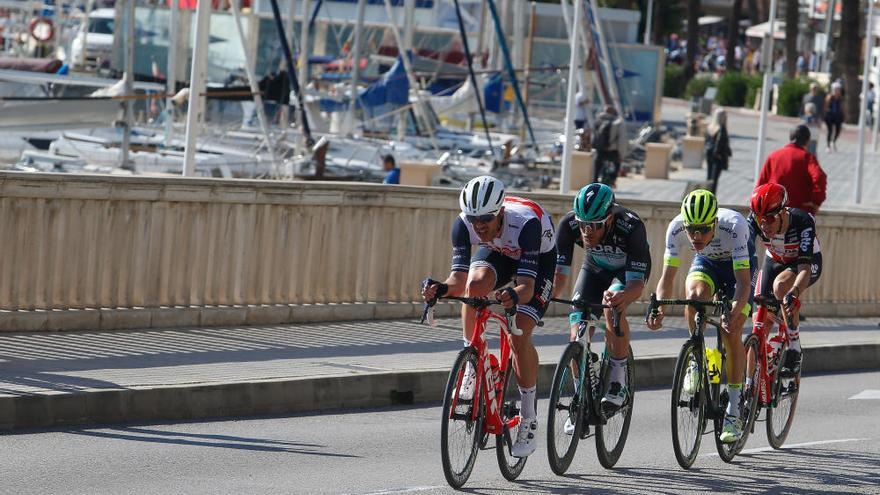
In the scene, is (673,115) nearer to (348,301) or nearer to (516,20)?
(516,20)

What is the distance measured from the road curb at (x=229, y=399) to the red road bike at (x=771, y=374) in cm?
262

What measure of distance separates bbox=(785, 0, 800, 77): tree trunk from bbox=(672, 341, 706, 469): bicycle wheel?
52833 millimetres

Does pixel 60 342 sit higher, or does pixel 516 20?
pixel 516 20

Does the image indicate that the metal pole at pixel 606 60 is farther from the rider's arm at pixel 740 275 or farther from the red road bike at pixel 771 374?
the rider's arm at pixel 740 275

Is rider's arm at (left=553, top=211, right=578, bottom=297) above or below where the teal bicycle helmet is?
below

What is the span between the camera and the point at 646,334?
17.3 metres

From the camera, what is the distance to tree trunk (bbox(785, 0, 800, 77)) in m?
62.2

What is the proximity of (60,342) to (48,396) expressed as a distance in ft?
7.64

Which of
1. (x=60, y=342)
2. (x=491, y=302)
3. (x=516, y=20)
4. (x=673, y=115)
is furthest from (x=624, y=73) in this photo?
(x=491, y=302)

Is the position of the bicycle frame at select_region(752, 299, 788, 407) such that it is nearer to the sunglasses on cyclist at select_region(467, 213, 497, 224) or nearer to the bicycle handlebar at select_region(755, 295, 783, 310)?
the bicycle handlebar at select_region(755, 295, 783, 310)

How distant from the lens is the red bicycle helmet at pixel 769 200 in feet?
37.4

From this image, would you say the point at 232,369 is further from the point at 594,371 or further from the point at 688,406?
the point at 688,406

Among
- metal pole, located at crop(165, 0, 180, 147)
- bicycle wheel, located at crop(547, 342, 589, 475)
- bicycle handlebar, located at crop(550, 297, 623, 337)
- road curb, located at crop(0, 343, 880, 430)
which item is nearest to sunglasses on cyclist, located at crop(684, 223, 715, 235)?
bicycle handlebar, located at crop(550, 297, 623, 337)

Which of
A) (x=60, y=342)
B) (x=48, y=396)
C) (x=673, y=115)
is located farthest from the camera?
(x=673, y=115)
